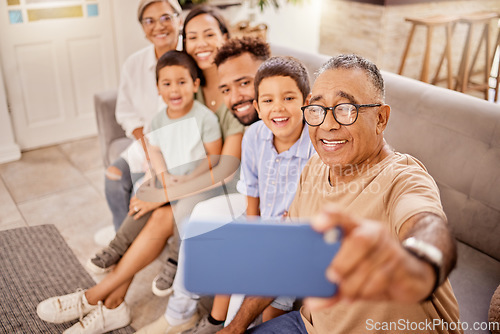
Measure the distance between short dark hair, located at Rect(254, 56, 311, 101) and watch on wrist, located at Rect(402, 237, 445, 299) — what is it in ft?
2.82

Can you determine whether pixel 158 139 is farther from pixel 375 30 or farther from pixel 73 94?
pixel 375 30

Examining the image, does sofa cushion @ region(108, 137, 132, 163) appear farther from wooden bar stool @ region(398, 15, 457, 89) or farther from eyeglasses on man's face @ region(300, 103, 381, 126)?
wooden bar stool @ region(398, 15, 457, 89)

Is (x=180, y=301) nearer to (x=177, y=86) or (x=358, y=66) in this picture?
(x=177, y=86)

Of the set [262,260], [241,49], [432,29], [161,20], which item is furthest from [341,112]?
[432,29]

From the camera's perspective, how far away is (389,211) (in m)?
0.92

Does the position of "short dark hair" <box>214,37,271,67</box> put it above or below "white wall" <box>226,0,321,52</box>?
above

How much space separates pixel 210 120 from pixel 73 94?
83.2 inches

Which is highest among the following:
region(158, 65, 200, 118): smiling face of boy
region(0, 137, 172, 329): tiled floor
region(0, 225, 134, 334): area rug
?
region(158, 65, 200, 118): smiling face of boy

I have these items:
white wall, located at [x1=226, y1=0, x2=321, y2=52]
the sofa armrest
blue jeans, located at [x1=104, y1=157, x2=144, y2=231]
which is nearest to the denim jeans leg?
blue jeans, located at [x1=104, y1=157, x2=144, y2=231]

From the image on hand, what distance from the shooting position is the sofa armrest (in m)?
Result: 2.48

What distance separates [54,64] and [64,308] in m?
2.20

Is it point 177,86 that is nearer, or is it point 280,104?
point 280,104

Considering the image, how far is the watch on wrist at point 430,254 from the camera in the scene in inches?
22.5

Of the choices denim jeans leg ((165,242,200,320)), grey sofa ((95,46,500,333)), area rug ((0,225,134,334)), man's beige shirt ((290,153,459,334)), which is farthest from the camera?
area rug ((0,225,134,334))
